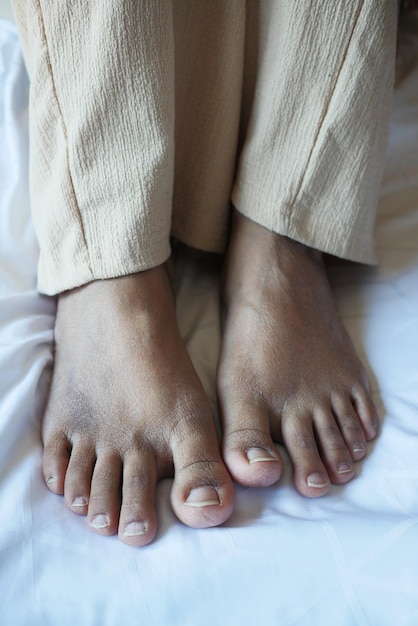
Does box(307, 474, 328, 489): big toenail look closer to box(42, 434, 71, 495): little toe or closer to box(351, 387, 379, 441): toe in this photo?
box(351, 387, 379, 441): toe

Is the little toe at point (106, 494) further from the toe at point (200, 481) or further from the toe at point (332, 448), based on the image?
the toe at point (332, 448)

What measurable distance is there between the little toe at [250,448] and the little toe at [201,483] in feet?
0.04

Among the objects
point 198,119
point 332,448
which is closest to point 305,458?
point 332,448

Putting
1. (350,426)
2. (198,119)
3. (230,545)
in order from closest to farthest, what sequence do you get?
(230,545), (350,426), (198,119)

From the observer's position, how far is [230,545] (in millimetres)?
461

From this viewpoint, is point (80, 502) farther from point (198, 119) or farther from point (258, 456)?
point (198, 119)

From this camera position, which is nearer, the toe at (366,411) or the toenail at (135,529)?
the toenail at (135,529)

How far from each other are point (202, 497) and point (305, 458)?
0.36 ft

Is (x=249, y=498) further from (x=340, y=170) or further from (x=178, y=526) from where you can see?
(x=340, y=170)

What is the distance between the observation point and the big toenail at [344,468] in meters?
0.53

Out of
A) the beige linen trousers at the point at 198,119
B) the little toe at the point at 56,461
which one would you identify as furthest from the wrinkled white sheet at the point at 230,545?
the beige linen trousers at the point at 198,119

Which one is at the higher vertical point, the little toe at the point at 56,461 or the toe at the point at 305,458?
the toe at the point at 305,458

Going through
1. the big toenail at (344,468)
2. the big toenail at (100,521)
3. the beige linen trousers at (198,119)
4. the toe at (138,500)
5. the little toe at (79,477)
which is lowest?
the little toe at (79,477)

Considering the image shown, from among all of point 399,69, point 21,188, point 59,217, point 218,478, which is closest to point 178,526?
point 218,478
